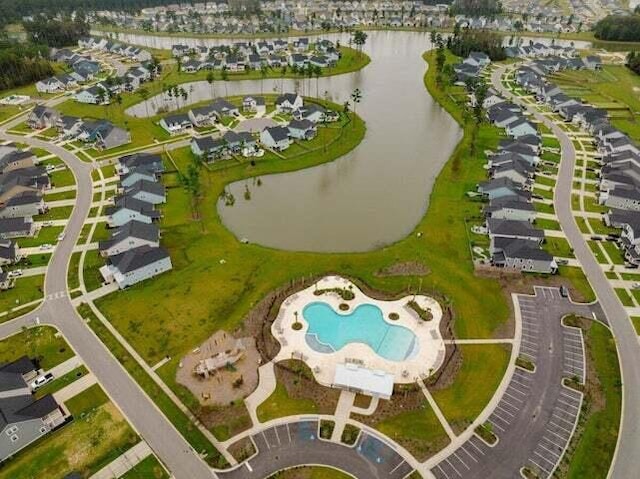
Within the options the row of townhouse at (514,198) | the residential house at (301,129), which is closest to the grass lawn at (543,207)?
the row of townhouse at (514,198)

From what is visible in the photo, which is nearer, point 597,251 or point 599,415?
point 599,415

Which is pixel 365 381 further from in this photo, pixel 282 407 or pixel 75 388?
pixel 75 388

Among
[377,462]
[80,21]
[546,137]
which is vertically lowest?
[377,462]

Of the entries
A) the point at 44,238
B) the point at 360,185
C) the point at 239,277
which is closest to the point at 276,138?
the point at 360,185

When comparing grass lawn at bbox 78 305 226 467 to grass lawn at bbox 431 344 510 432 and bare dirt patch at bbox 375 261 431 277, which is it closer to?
grass lawn at bbox 431 344 510 432

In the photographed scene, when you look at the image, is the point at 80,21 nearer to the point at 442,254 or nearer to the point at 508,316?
the point at 442,254

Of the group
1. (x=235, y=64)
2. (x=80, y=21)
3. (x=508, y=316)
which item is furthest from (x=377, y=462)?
(x=80, y=21)
